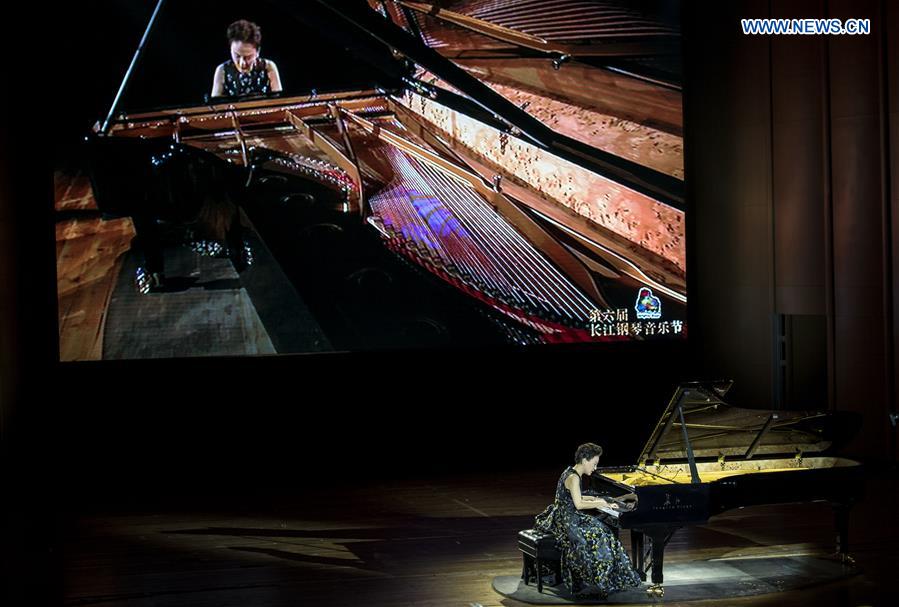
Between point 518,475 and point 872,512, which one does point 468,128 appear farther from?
point 872,512

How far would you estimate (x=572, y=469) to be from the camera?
5.93m

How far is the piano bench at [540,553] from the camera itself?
5941mm

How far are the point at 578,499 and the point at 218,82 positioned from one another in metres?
4.79

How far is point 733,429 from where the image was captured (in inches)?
257

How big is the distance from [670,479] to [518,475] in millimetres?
3220

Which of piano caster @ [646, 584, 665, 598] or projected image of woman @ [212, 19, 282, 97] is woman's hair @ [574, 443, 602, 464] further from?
projected image of woman @ [212, 19, 282, 97]

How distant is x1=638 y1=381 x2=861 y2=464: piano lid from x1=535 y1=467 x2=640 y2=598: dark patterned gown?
716 mm

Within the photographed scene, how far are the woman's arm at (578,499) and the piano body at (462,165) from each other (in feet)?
→ 11.6

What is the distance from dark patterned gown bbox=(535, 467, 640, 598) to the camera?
582 centimetres

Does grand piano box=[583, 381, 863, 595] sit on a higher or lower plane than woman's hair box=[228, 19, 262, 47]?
lower

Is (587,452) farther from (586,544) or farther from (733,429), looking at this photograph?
(733,429)

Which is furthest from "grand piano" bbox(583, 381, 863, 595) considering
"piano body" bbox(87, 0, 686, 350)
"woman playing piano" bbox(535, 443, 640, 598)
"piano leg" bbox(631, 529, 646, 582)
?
"piano body" bbox(87, 0, 686, 350)

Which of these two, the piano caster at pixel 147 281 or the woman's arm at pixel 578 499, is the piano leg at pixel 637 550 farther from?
the piano caster at pixel 147 281

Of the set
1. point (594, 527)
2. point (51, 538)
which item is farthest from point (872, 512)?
point (51, 538)
